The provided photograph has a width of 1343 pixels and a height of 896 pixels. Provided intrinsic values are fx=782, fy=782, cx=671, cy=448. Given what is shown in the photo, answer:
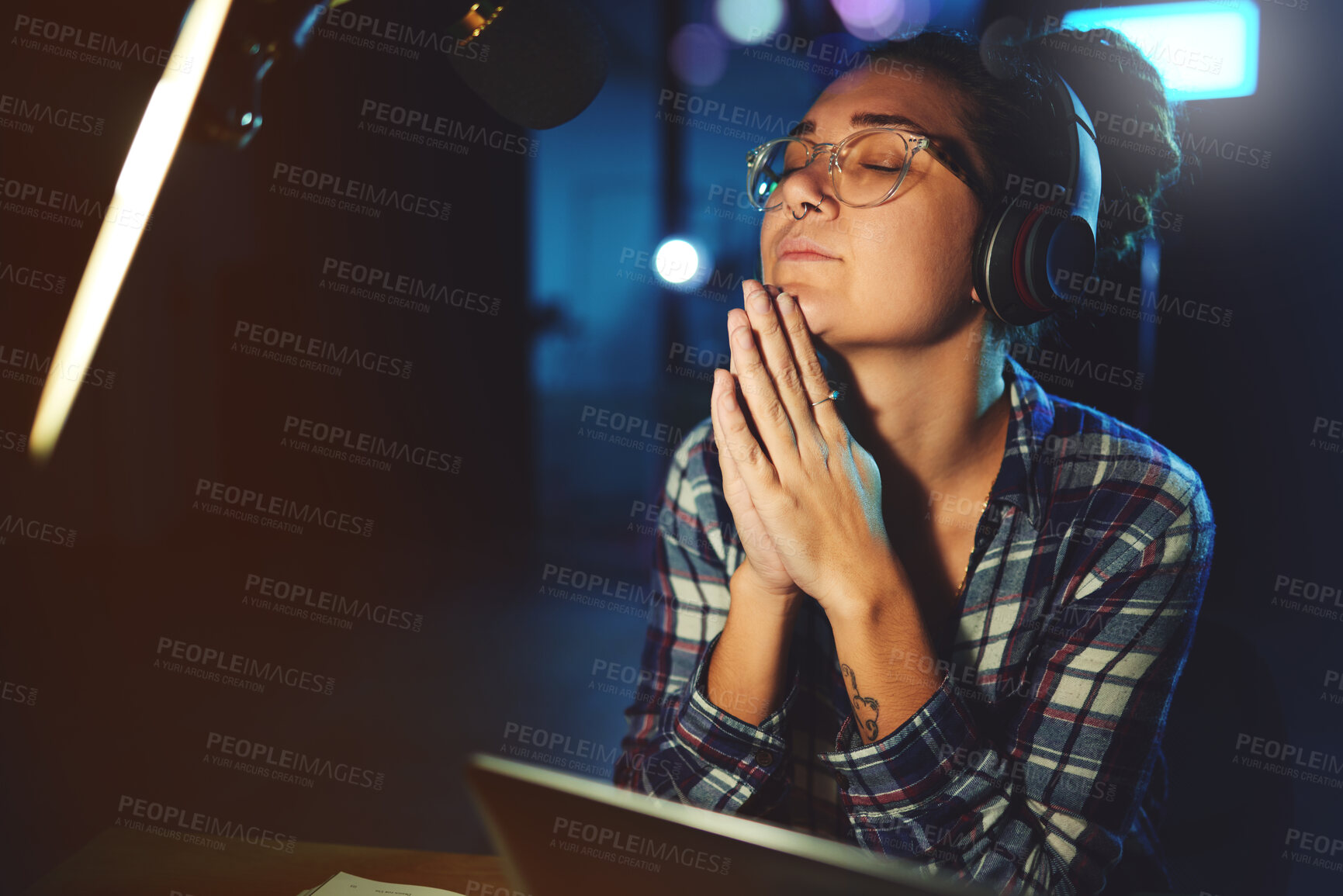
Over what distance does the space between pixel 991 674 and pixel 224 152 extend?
→ 470 centimetres

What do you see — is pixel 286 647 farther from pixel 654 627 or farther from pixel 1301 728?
pixel 1301 728

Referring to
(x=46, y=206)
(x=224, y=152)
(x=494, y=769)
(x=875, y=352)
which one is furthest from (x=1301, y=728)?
(x=224, y=152)

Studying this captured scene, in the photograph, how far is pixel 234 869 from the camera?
1.02m

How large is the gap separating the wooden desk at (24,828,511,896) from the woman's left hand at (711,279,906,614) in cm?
63

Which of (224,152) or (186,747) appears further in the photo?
(224,152)

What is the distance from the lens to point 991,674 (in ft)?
4.51

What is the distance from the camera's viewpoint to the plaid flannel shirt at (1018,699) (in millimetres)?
1174
